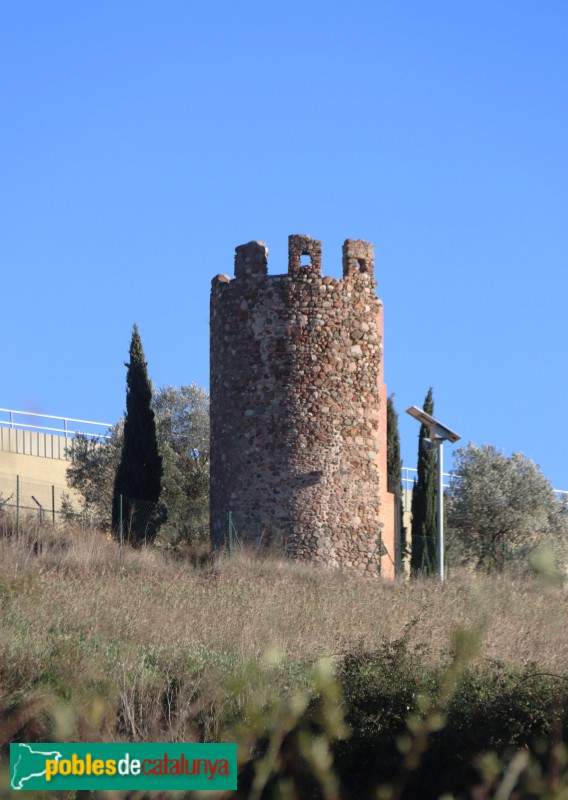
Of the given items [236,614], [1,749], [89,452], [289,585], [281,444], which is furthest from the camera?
[89,452]

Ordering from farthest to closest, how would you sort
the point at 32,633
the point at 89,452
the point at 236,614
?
the point at 89,452 → the point at 236,614 → the point at 32,633

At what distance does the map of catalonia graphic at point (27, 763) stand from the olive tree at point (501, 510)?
2573 cm

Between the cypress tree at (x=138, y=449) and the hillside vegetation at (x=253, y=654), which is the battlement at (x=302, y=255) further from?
the hillside vegetation at (x=253, y=654)

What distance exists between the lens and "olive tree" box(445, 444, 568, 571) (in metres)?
31.8

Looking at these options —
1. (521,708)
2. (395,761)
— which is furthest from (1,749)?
(521,708)

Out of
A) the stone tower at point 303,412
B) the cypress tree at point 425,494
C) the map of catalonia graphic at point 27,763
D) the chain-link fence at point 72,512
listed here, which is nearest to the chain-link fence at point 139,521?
the chain-link fence at point 72,512

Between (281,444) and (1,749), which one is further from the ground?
(281,444)

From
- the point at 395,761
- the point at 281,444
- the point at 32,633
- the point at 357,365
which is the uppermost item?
the point at 357,365

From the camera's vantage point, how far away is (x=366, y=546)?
2167 cm

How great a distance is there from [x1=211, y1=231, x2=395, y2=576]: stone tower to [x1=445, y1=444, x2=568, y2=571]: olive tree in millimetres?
9910

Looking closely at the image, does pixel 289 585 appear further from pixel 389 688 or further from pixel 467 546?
pixel 467 546

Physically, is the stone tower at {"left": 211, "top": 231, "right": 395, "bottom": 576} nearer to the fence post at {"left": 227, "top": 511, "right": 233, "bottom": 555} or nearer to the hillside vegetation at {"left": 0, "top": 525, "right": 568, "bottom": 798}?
the fence post at {"left": 227, "top": 511, "right": 233, "bottom": 555}

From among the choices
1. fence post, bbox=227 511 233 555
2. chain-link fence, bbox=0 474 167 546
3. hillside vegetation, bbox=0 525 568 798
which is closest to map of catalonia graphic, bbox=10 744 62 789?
hillside vegetation, bbox=0 525 568 798

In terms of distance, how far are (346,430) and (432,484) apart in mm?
9527
